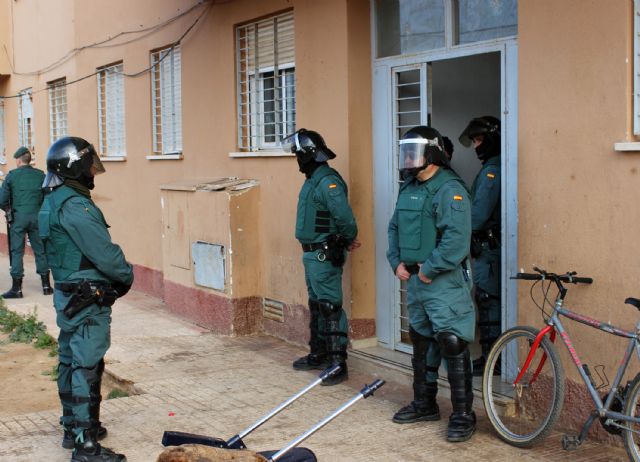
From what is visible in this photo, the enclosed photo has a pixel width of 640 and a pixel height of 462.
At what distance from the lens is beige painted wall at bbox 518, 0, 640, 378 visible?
17.1 ft

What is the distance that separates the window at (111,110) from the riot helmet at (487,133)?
736 centimetres

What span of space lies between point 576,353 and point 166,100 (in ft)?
24.5

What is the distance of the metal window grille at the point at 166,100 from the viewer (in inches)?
443

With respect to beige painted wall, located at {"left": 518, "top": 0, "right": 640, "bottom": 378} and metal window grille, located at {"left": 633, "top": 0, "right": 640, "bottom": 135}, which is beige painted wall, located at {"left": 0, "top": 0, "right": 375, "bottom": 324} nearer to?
beige painted wall, located at {"left": 518, "top": 0, "right": 640, "bottom": 378}

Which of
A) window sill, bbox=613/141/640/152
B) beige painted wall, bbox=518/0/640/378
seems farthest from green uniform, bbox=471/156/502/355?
window sill, bbox=613/141/640/152

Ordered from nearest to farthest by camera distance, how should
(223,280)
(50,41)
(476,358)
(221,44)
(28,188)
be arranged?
(476,358) < (223,280) < (221,44) < (28,188) < (50,41)

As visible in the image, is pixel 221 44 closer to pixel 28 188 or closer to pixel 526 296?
pixel 28 188

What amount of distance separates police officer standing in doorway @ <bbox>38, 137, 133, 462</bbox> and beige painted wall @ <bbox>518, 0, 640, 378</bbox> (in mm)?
2792

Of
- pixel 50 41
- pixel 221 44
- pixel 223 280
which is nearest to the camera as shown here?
pixel 223 280

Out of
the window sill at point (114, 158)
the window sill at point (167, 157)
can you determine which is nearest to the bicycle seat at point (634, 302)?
the window sill at point (167, 157)

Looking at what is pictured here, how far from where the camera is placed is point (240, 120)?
9.71 m

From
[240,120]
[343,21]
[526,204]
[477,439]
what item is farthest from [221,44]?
[477,439]

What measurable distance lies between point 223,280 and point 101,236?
359cm

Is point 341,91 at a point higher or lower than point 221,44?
lower
